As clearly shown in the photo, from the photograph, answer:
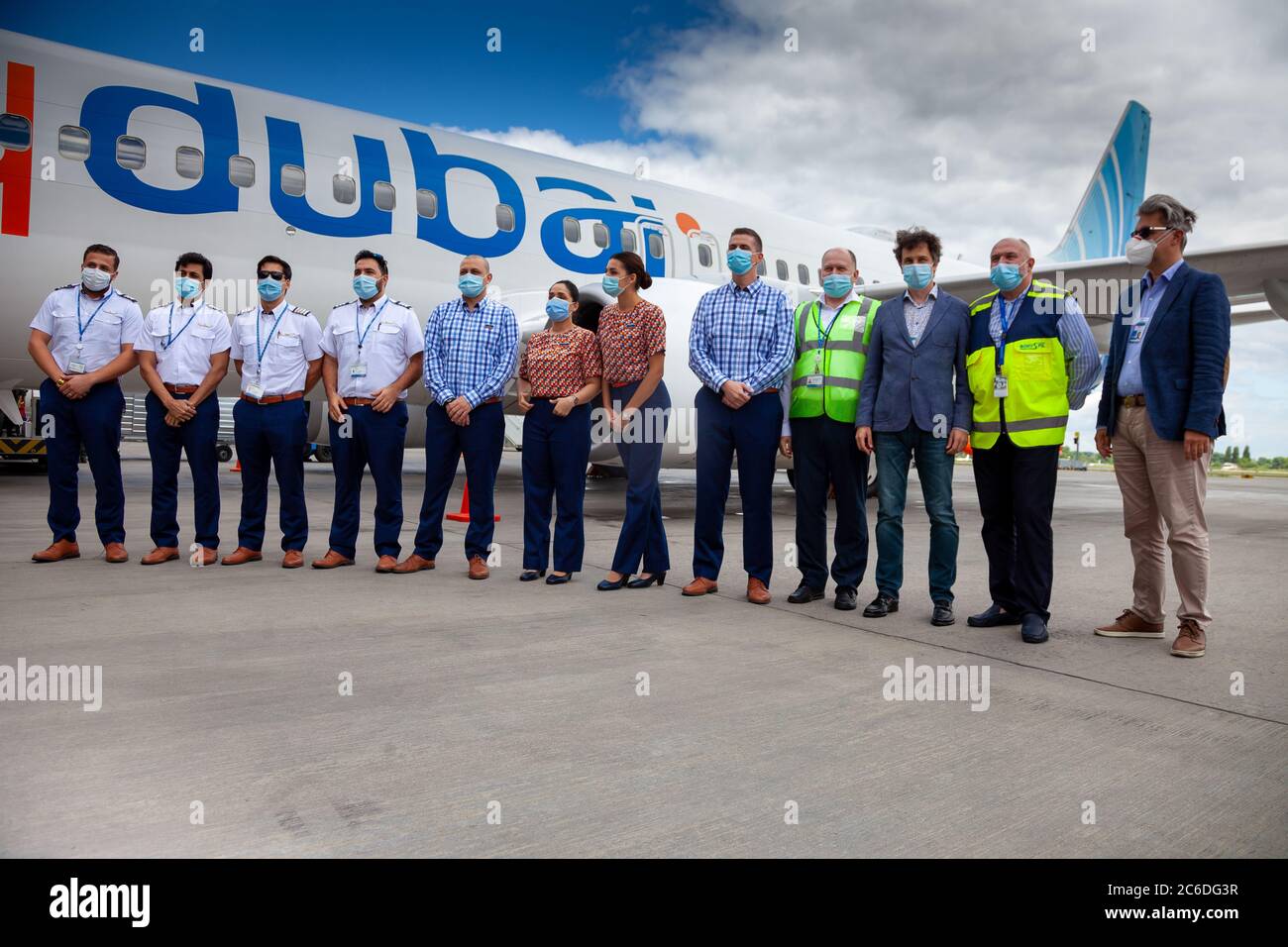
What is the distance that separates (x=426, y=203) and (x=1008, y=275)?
6.00 metres

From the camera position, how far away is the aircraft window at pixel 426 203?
26.9 feet

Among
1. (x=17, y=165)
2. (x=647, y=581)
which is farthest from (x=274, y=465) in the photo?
(x=17, y=165)

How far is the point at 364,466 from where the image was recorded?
470 cm

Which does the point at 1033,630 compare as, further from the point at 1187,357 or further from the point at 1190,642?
the point at 1187,357

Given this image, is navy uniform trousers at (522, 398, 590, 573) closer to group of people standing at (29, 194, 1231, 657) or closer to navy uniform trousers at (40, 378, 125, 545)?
group of people standing at (29, 194, 1231, 657)

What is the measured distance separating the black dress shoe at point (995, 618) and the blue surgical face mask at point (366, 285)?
3.39m

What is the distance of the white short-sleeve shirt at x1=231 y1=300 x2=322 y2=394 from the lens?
189 inches

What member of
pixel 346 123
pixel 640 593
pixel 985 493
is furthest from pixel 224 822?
pixel 346 123

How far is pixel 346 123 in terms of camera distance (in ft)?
26.4

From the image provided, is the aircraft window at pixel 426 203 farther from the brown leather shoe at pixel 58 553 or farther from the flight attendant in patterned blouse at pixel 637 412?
the brown leather shoe at pixel 58 553

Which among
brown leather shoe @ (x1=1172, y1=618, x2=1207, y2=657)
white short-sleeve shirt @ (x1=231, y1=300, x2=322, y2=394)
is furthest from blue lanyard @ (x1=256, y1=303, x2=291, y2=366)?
brown leather shoe @ (x1=1172, y1=618, x2=1207, y2=657)

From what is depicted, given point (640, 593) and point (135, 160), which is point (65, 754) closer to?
point (640, 593)

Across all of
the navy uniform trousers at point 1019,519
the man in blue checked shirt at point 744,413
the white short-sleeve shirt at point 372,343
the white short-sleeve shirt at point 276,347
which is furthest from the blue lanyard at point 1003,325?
the white short-sleeve shirt at point 276,347

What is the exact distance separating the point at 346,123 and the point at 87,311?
4.03 metres
